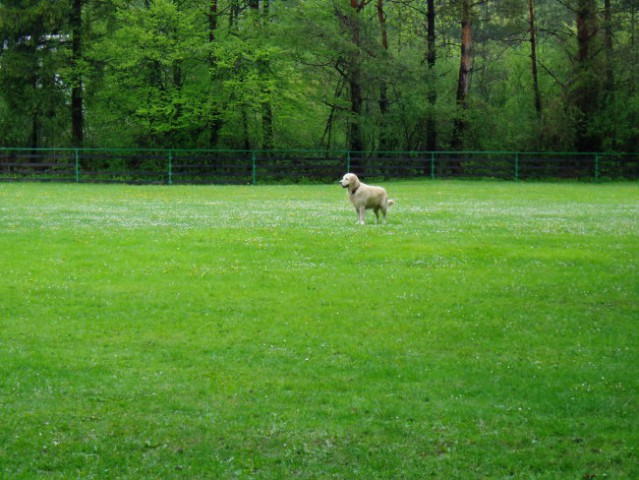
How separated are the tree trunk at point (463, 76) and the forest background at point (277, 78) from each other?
0.10m

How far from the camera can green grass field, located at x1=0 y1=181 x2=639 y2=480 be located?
5879 millimetres

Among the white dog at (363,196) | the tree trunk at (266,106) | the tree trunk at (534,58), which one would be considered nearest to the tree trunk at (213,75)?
the tree trunk at (266,106)

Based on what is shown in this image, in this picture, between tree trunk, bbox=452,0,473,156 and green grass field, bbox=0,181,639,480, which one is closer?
green grass field, bbox=0,181,639,480

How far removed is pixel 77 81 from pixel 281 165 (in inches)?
560

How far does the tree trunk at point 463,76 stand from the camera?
160ft

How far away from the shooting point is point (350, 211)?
25812 millimetres


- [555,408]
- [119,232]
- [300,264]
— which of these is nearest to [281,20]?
[119,232]

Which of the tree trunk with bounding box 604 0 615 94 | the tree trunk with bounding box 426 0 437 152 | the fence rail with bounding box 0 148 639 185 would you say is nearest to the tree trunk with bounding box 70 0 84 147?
the fence rail with bounding box 0 148 639 185

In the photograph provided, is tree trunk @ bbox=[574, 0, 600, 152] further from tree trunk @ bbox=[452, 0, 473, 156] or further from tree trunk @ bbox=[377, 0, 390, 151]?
tree trunk @ bbox=[377, 0, 390, 151]

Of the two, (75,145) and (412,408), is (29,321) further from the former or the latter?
(75,145)

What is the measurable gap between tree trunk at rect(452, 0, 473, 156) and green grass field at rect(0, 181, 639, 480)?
3306cm

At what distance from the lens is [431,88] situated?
171 feet

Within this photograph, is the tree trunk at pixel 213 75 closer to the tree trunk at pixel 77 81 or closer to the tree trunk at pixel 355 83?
the tree trunk at pixel 77 81

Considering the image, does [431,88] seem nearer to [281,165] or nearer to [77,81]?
[281,165]
